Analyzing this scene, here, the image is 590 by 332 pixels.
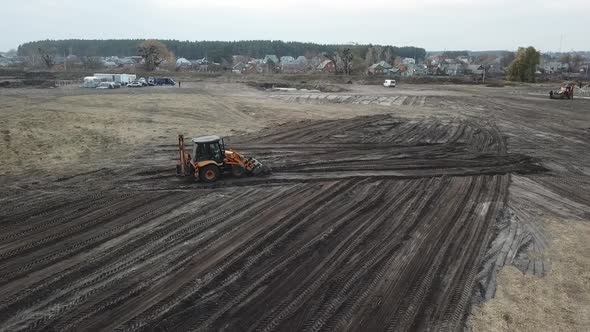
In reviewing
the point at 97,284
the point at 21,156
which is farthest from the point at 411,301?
the point at 21,156

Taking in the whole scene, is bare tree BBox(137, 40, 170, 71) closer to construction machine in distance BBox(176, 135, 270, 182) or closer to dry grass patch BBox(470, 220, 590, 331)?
construction machine in distance BBox(176, 135, 270, 182)

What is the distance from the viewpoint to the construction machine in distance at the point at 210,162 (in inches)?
678

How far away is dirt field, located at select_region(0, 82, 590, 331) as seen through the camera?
923cm

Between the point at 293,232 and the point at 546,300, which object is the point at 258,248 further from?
the point at 546,300

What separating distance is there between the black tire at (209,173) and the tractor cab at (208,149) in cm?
32

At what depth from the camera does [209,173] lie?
57.3 ft

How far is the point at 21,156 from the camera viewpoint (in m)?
20.9

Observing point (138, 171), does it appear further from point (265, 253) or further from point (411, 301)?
point (411, 301)

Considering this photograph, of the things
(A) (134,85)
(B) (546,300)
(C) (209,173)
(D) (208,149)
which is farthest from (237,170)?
(A) (134,85)

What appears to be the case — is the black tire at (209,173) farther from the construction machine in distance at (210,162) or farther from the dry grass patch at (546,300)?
the dry grass patch at (546,300)

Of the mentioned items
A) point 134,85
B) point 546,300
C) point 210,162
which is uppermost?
point 134,85

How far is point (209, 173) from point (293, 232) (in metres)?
5.62

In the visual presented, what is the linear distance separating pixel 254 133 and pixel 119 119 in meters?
9.43

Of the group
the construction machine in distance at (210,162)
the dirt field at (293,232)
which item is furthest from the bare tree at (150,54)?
the construction machine in distance at (210,162)
